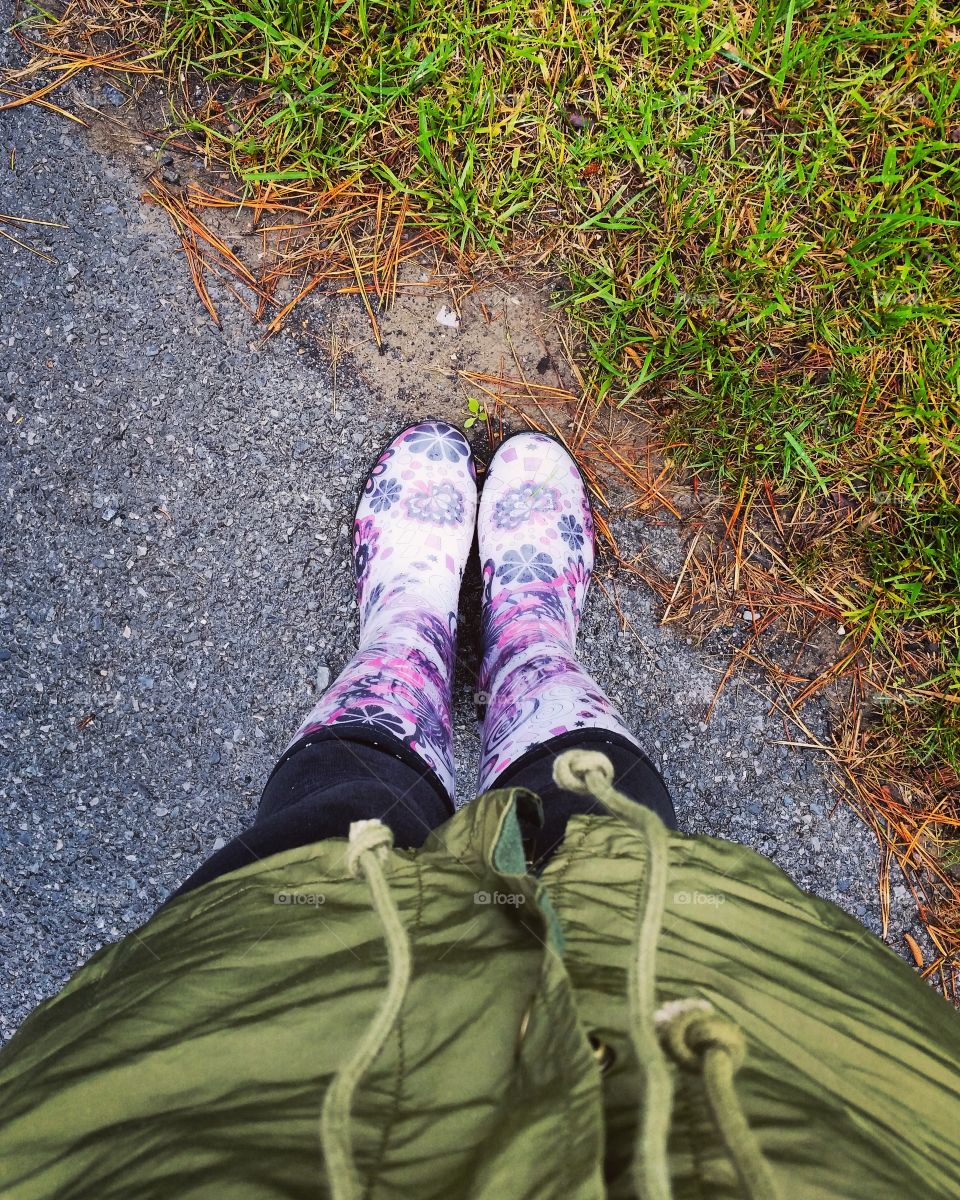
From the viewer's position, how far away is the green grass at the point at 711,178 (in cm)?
129

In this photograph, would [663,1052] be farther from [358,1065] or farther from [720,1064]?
[358,1065]

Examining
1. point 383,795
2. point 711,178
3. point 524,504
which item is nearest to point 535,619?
point 524,504

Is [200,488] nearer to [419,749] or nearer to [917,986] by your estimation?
[419,749]

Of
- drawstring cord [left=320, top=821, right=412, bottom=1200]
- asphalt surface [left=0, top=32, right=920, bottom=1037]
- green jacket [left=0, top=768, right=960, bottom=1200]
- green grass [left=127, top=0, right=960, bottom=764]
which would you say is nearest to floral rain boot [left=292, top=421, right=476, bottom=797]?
asphalt surface [left=0, top=32, right=920, bottom=1037]

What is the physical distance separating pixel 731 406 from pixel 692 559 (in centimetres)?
28

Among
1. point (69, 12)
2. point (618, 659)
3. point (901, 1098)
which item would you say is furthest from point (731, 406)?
point (69, 12)

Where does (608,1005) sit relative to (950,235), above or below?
below

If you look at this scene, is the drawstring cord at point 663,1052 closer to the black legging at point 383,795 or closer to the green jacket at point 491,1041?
the green jacket at point 491,1041

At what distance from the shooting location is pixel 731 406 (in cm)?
136
